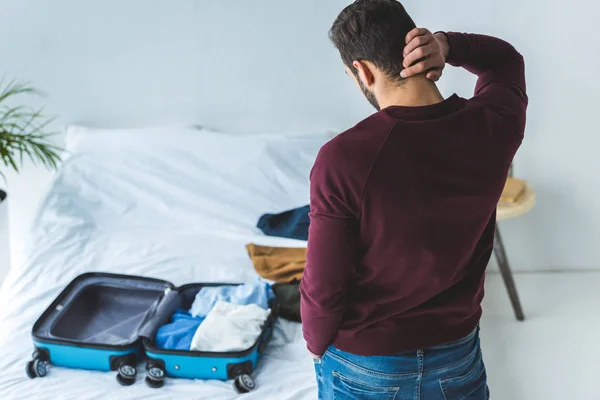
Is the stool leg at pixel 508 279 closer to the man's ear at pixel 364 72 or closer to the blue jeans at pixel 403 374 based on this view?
the blue jeans at pixel 403 374

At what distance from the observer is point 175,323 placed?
203cm

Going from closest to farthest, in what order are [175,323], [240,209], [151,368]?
[151,368]
[175,323]
[240,209]

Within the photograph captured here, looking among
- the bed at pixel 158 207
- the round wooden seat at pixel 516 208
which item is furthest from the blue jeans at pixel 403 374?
the round wooden seat at pixel 516 208

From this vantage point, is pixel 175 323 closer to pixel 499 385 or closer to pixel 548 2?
pixel 499 385

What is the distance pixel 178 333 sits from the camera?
1.97 metres

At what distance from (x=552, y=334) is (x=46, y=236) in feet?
6.19

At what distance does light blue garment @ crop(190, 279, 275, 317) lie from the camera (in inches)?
82.7

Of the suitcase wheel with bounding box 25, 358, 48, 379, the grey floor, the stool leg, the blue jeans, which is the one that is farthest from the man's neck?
the stool leg

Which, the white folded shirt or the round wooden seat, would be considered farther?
the round wooden seat

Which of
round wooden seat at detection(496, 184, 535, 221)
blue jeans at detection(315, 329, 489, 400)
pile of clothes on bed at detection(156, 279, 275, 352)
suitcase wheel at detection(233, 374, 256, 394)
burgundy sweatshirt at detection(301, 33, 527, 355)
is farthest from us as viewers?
round wooden seat at detection(496, 184, 535, 221)

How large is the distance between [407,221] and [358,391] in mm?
330

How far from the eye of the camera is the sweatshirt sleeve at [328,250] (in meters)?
1.04

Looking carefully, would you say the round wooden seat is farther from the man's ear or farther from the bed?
the man's ear

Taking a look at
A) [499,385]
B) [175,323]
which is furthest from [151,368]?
[499,385]
